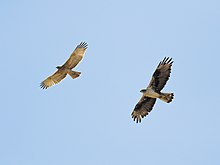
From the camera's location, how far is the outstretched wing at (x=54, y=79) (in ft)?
119

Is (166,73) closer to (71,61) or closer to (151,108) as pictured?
(151,108)

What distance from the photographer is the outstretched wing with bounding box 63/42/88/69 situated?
3575 cm

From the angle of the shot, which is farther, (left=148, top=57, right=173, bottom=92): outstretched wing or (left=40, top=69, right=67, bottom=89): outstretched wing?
(left=40, top=69, right=67, bottom=89): outstretched wing

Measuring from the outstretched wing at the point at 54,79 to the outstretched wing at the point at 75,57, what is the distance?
49 centimetres

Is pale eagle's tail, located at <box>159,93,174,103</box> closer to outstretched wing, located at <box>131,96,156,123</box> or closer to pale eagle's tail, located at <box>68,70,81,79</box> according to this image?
outstretched wing, located at <box>131,96,156,123</box>

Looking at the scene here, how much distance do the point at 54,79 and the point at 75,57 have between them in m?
1.77

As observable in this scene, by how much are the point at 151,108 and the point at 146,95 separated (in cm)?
108

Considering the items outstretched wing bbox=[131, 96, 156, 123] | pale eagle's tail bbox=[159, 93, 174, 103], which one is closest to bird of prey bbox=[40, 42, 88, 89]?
outstretched wing bbox=[131, 96, 156, 123]

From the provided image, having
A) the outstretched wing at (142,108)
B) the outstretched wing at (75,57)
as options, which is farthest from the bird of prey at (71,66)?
the outstretched wing at (142,108)

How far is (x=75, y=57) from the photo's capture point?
3597 centimetres

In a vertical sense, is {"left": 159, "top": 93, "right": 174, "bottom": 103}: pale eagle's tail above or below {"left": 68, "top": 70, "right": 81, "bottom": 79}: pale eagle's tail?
below

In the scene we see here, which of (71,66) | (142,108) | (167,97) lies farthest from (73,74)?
(167,97)

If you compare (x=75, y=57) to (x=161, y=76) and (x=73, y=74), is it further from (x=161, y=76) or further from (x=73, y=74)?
(x=161, y=76)

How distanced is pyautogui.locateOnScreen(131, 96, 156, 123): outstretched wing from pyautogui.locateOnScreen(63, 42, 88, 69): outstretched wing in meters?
4.68
